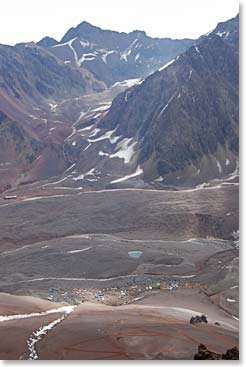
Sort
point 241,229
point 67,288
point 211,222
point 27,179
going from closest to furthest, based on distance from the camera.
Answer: point 241,229 < point 67,288 < point 211,222 < point 27,179

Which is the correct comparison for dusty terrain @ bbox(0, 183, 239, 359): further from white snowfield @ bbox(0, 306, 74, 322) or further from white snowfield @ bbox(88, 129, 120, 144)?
white snowfield @ bbox(88, 129, 120, 144)

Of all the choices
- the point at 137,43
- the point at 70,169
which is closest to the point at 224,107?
the point at 70,169

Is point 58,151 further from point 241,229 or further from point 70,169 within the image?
point 241,229

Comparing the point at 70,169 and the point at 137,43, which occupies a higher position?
the point at 137,43

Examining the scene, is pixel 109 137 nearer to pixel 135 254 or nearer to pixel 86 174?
pixel 86 174

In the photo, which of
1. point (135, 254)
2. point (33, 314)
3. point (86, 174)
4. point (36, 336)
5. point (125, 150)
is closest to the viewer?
point (36, 336)

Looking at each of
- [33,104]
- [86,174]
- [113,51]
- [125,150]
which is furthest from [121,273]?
[113,51]

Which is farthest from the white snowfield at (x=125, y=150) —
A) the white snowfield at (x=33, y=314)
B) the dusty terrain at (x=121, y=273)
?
the white snowfield at (x=33, y=314)

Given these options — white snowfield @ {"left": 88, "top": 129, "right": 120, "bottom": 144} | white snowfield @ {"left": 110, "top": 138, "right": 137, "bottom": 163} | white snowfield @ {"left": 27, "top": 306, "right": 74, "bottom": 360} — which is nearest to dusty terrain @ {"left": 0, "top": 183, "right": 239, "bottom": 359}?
white snowfield @ {"left": 27, "top": 306, "right": 74, "bottom": 360}
